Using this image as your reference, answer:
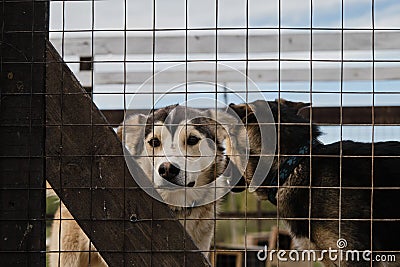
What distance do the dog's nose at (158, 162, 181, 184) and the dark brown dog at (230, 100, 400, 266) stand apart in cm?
60

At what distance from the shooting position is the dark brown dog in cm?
421

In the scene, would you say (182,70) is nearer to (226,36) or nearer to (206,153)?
(226,36)

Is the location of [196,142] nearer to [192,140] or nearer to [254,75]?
[192,140]

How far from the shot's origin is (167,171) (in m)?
3.91

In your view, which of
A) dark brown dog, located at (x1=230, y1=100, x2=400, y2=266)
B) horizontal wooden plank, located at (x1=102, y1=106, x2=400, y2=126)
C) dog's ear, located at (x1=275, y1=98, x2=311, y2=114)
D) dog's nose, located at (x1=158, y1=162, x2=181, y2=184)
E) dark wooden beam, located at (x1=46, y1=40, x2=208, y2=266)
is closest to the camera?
dark wooden beam, located at (x1=46, y1=40, x2=208, y2=266)

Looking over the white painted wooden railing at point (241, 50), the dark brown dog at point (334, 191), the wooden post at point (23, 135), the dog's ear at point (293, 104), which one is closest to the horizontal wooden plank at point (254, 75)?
the white painted wooden railing at point (241, 50)

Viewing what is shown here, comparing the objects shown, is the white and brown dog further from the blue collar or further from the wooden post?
the wooden post

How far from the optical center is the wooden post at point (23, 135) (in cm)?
245

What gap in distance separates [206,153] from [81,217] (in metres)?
2.03

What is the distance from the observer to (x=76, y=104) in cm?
247

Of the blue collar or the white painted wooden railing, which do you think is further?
the white painted wooden railing

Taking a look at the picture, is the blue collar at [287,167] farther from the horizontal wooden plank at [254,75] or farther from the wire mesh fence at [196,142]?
the horizontal wooden plank at [254,75]

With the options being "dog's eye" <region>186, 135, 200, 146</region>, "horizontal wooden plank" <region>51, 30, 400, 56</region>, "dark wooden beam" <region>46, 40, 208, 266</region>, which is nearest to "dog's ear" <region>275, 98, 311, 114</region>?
"dog's eye" <region>186, 135, 200, 146</region>

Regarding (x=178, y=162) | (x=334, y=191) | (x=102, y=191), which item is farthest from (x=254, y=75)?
(x=102, y=191)
